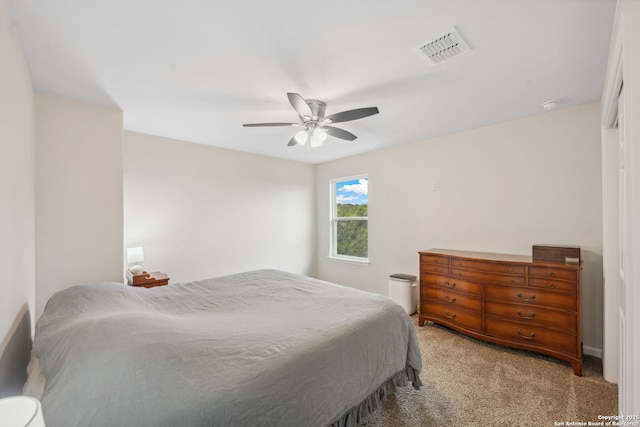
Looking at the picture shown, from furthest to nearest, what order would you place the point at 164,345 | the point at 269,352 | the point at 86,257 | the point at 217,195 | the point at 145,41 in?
the point at 217,195
the point at 86,257
the point at 145,41
the point at 269,352
the point at 164,345

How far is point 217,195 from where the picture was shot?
4.18 meters

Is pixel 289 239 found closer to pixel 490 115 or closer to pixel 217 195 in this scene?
pixel 217 195

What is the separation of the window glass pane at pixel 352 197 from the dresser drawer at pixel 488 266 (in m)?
1.91

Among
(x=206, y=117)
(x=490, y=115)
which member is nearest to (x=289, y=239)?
(x=206, y=117)

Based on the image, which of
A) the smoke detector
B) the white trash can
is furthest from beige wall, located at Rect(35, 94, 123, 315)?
the smoke detector

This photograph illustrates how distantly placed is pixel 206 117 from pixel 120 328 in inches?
92.4

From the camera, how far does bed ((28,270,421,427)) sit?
103cm

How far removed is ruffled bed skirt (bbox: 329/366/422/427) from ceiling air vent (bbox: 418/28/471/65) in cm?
222

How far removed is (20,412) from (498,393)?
2718 mm

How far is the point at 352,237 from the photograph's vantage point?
5.05 m

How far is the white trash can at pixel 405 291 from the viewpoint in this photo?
3777mm

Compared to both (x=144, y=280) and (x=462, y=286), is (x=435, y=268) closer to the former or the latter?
(x=462, y=286)

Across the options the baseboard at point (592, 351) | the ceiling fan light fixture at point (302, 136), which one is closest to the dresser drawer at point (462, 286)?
the baseboard at point (592, 351)

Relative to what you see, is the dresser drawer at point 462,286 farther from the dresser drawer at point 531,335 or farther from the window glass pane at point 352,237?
the window glass pane at point 352,237
